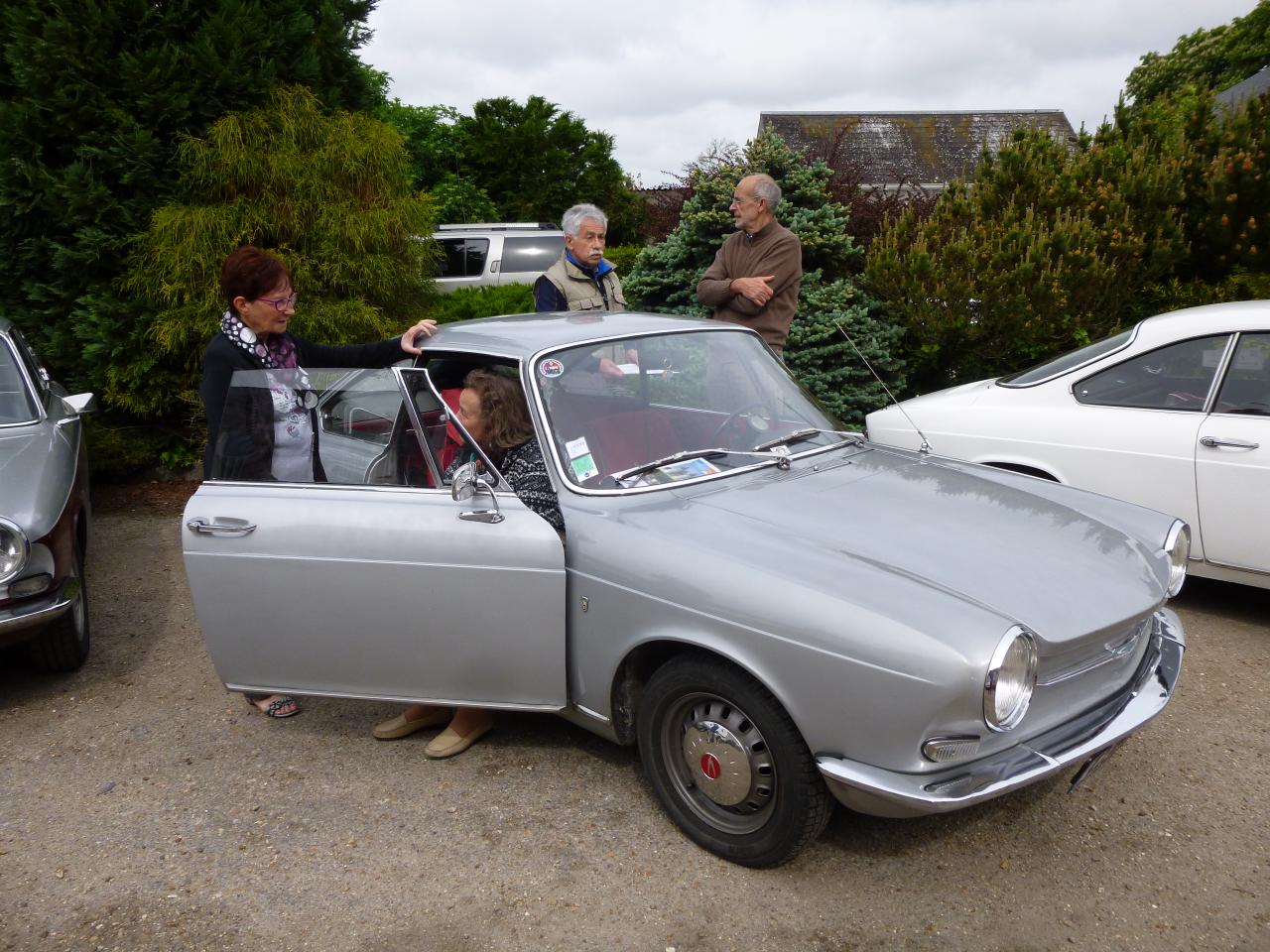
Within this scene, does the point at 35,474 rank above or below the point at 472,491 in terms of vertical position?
below

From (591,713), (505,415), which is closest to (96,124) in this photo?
(505,415)

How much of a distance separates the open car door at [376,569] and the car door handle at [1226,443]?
331 centimetres

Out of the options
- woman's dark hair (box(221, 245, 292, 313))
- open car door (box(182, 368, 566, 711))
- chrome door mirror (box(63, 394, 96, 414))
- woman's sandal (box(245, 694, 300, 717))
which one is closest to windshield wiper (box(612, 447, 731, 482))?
open car door (box(182, 368, 566, 711))

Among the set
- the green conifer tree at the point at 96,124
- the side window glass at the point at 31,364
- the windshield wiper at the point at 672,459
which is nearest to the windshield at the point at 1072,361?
the windshield wiper at the point at 672,459

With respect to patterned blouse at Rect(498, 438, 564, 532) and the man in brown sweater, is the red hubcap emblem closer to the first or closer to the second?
patterned blouse at Rect(498, 438, 564, 532)

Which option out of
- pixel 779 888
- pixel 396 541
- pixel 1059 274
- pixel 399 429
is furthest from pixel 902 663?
pixel 1059 274

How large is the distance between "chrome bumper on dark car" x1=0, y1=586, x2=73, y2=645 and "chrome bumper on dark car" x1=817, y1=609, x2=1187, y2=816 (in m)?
3.35

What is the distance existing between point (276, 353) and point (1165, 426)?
424 centimetres

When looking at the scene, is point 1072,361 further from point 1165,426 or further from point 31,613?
point 31,613

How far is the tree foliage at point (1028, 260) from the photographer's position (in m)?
7.46

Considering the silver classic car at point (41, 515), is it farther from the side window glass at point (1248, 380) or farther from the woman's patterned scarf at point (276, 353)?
the side window glass at point (1248, 380)

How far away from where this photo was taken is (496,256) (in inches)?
535

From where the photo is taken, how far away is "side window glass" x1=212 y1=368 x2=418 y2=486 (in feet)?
12.1

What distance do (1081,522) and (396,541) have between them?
2338 mm
